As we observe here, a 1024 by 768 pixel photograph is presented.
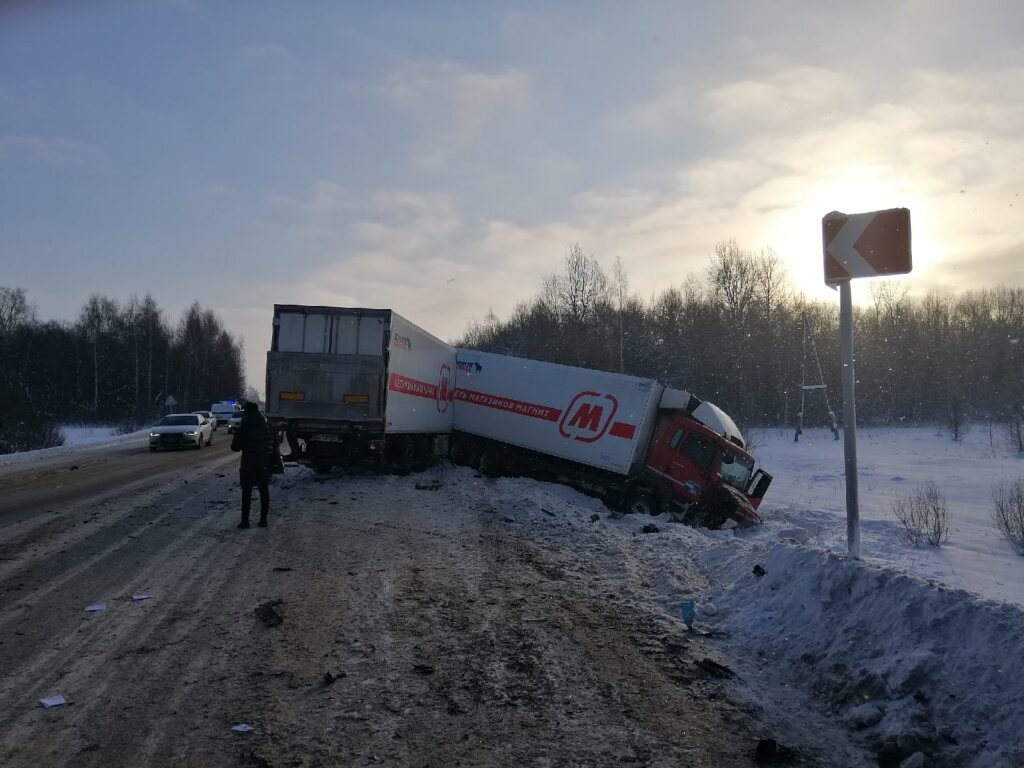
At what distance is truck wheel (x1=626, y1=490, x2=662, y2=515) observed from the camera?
1603 centimetres

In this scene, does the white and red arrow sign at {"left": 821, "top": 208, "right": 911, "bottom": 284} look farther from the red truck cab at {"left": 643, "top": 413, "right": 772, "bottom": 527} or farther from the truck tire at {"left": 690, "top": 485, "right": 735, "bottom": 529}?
the red truck cab at {"left": 643, "top": 413, "right": 772, "bottom": 527}

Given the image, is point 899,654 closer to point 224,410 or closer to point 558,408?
point 558,408

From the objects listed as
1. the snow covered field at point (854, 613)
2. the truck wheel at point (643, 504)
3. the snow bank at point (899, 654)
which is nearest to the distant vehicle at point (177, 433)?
the snow covered field at point (854, 613)

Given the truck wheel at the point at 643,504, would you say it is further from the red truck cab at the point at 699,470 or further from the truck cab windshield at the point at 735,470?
the truck cab windshield at the point at 735,470

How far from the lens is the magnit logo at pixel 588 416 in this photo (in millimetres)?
17266

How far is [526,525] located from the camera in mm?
11133

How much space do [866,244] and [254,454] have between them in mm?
8775

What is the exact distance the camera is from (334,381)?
15.6 meters

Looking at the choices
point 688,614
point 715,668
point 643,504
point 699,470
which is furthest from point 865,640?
point 643,504

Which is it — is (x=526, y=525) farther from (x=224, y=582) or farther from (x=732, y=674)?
(x=732, y=674)

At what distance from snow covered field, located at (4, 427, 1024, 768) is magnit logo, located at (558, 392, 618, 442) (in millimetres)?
4607

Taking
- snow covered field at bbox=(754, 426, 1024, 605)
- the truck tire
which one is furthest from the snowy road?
the truck tire

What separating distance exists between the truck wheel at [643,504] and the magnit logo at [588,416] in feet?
5.98

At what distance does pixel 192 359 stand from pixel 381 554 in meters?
95.9
